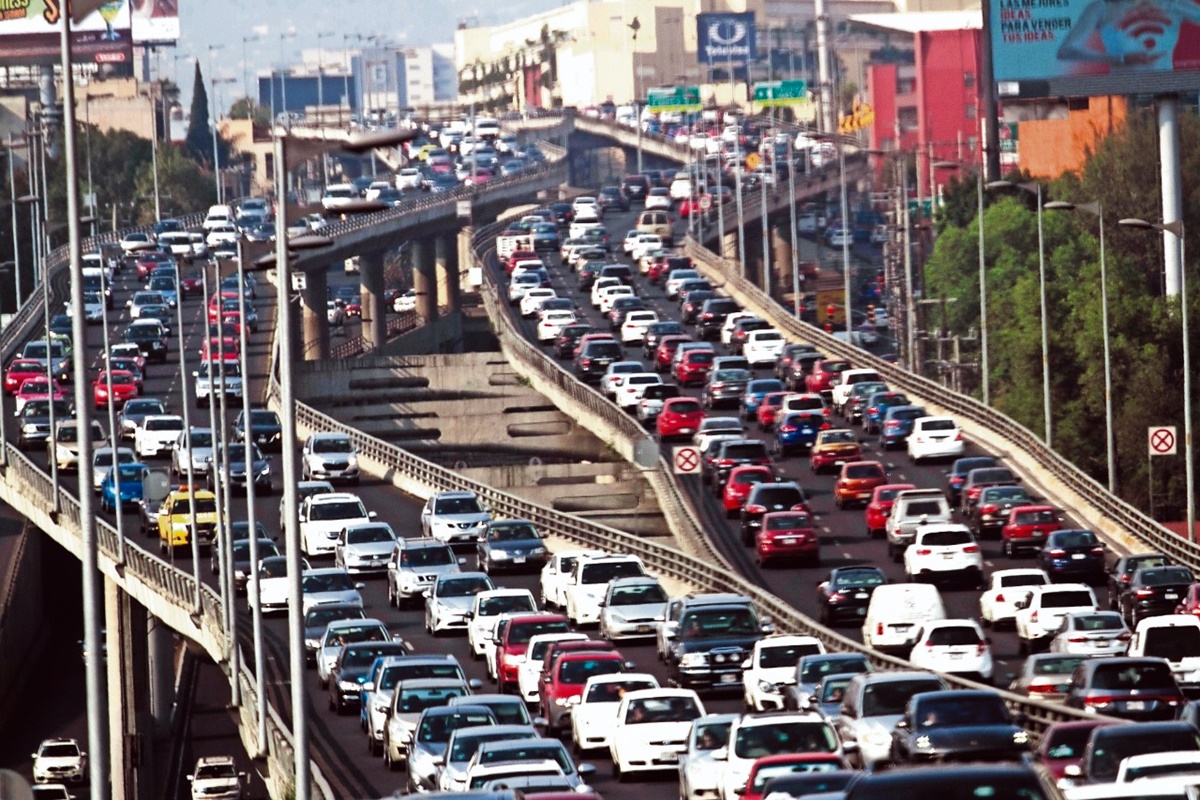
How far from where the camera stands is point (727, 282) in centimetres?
11619

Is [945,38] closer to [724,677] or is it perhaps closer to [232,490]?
[232,490]

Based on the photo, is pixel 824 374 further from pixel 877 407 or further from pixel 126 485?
pixel 126 485

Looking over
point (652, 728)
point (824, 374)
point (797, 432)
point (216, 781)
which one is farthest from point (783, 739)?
point (824, 374)

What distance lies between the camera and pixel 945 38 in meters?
186

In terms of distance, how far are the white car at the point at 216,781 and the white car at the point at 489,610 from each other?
17.7 meters

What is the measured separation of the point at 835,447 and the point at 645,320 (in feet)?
97.5

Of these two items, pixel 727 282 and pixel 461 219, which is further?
pixel 461 219

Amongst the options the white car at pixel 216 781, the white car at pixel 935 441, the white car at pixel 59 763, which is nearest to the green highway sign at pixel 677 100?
the white car at pixel 59 763

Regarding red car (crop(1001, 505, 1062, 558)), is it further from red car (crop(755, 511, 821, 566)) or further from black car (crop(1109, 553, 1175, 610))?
black car (crop(1109, 553, 1175, 610))

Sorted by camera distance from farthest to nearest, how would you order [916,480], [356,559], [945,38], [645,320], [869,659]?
[945,38], [645,320], [916,480], [356,559], [869,659]

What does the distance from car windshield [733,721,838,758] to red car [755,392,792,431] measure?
46729 millimetres

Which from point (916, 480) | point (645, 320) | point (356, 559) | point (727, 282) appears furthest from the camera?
point (727, 282)

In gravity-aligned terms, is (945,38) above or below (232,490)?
above

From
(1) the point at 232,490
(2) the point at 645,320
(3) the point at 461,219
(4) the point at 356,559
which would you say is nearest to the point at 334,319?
(3) the point at 461,219
